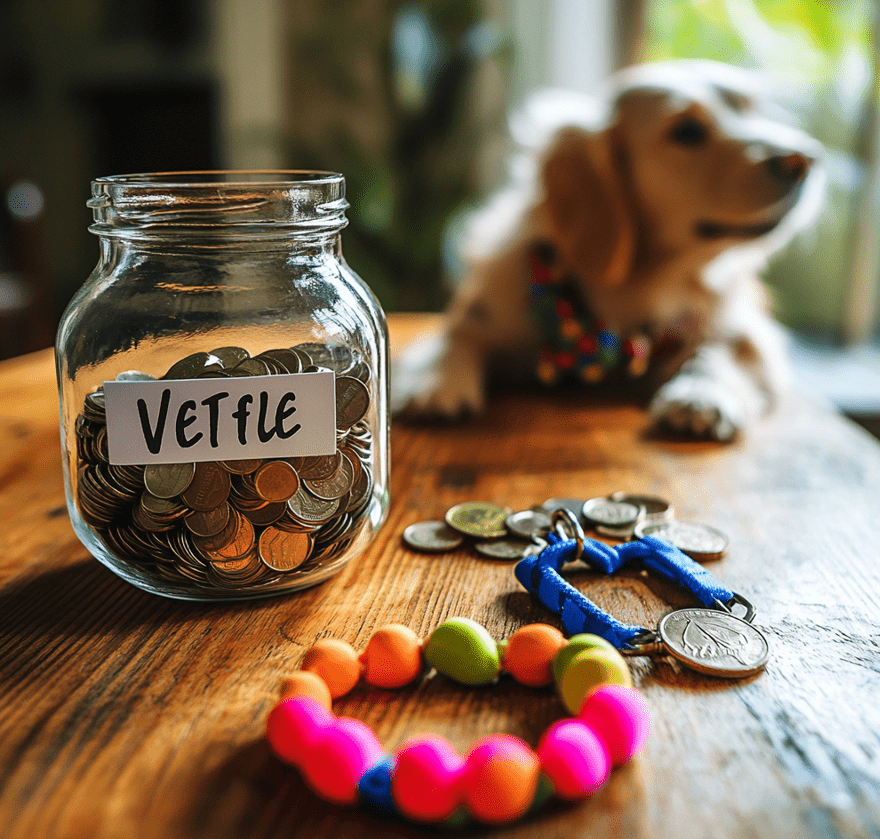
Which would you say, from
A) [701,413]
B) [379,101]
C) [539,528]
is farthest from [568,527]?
[379,101]

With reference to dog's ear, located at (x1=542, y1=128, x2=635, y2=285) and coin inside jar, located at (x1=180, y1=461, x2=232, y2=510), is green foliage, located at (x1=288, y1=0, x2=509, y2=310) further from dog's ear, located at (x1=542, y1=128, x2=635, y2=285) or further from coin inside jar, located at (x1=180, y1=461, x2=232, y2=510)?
coin inside jar, located at (x1=180, y1=461, x2=232, y2=510)

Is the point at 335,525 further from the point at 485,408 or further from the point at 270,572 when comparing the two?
the point at 485,408

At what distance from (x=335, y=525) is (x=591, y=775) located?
255 mm

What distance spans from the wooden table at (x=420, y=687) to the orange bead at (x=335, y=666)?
0.01 meters

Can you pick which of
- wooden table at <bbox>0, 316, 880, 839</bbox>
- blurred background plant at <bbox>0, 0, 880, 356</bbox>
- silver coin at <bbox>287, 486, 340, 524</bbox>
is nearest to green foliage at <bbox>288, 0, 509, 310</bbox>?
blurred background plant at <bbox>0, 0, 880, 356</bbox>

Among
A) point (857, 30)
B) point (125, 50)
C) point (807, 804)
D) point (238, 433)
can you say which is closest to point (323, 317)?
point (238, 433)

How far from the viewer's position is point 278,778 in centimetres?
41

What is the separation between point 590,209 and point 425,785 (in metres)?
1.11

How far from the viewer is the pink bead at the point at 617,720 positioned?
1.33ft

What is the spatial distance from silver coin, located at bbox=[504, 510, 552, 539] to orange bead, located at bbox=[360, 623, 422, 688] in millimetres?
237

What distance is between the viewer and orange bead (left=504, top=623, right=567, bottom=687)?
1.58 feet

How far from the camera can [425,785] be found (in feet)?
1.20

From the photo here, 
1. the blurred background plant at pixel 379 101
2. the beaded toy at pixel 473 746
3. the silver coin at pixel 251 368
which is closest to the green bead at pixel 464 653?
the beaded toy at pixel 473 746

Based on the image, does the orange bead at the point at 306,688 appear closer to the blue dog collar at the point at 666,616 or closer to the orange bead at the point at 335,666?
the orange bead at the point at 335,666
